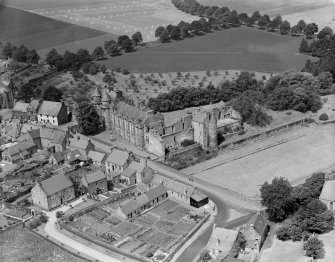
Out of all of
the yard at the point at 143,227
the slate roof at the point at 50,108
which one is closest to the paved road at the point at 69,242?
the yard at the point at 143,227

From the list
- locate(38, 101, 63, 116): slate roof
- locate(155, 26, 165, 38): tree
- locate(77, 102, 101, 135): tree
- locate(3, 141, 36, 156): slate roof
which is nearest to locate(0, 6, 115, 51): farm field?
locate(155, 26, 165, 38): tree

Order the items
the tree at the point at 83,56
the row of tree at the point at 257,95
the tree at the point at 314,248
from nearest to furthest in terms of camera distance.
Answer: the tree at the point at 314,248
the row of tree at the point at 257,95
the tree at the point at 83,56

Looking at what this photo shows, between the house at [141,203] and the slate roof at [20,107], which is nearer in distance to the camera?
the house at [141,203]

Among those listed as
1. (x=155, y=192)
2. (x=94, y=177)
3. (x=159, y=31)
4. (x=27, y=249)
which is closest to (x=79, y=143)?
(x=94, y=177)

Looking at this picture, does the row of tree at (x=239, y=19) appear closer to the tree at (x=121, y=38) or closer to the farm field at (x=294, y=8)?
the farm field at (x=294, y=8)

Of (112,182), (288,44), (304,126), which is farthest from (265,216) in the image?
(288,44)

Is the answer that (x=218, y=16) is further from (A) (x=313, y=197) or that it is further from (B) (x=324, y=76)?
(A) (x=313, y=197)

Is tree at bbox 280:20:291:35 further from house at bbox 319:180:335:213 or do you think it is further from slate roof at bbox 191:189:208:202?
slate roof at bbox 191:189:208:202
